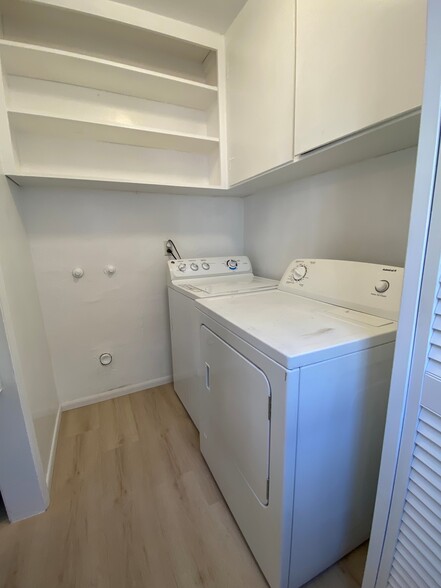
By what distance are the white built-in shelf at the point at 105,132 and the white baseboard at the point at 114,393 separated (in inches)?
74.5

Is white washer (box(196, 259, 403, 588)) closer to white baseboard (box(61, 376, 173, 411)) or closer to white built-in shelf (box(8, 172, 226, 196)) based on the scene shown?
white built-in shelf (box(8, 172, 226, 196))

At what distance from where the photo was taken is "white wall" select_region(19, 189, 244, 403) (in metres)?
1.82

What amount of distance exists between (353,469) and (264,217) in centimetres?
167

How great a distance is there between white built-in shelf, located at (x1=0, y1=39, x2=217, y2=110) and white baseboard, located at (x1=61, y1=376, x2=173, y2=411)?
2187 mm

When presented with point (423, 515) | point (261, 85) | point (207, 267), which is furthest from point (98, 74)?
point (423, 515)

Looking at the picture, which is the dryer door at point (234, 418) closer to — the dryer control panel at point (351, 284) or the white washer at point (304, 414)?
the white washer at point (304, 414)

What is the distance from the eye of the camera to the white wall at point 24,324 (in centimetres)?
116

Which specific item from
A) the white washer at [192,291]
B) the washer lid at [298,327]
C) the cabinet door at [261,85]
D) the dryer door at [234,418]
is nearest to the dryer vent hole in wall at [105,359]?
the white washer at [192,291]

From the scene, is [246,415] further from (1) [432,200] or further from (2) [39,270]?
(2) [39,270]

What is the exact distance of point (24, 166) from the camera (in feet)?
5.32

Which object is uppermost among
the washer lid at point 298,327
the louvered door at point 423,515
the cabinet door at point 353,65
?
the cabinet door at point 353,65

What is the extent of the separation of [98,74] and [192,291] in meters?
1.39

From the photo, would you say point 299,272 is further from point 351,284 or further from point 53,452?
point 53,452

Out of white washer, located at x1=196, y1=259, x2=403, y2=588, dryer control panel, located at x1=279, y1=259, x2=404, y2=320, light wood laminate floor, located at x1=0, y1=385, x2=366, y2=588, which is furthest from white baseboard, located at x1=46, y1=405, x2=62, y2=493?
dryer control panel, located at x1=279, y1=259, x2=404, y2=320
